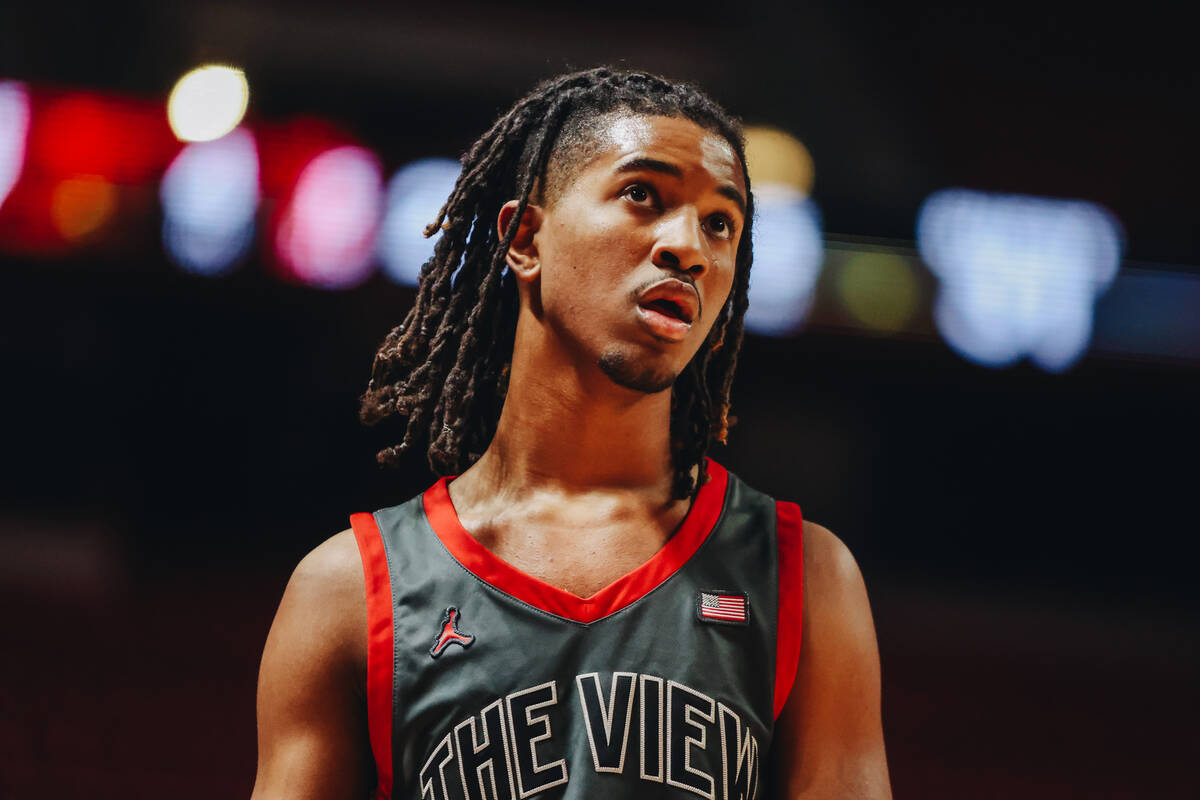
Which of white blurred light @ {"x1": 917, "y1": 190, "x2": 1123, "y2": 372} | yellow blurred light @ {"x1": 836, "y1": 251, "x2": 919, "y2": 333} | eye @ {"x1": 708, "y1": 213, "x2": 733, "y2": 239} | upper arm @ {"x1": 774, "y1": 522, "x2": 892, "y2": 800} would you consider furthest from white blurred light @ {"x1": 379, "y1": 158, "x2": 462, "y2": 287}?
upper arm @ {"x1": 774, "y1": 522, "x2": 892, "y2": 800}

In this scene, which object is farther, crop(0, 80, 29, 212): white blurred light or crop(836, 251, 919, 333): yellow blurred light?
crop(836, 251, 919, 333): yellow blurred light

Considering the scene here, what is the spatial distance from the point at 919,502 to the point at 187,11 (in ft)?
9.38

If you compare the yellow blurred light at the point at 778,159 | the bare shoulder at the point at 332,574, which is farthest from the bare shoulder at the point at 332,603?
the yellow blurred light at the point at 778,159

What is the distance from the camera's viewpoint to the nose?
63.0 inches

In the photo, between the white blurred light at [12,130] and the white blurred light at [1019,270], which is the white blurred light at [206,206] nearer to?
the white blurred light at [12,130]

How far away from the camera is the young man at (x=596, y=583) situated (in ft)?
4.99

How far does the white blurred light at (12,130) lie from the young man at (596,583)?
243 cm

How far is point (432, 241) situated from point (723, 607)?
232cm

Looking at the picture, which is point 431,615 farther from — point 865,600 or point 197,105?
point 197,105

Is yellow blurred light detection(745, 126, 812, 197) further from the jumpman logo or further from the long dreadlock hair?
the jumpman logo

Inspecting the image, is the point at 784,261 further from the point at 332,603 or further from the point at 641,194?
the point at 332,603

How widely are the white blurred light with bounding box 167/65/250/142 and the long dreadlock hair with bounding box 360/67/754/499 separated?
77.1 inches

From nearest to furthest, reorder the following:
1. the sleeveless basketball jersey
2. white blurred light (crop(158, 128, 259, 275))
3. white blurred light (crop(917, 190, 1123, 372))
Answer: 1. the sleeveless basketball jersey
2. white blurred light (crop(158, 128, 259, 275))
3. white blurred light (crop(917, 190, 1123, 372))

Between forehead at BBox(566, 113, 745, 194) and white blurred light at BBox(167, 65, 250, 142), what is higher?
white blurred light at BBox(167, 65, 250, 142)
